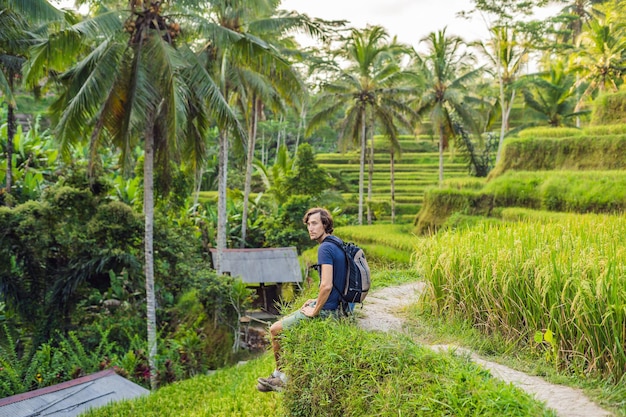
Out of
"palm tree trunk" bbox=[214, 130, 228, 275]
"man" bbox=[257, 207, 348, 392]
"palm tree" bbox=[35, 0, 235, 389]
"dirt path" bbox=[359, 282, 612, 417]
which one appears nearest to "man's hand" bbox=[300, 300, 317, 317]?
"man" bbox=[257, 207, 348, 392]

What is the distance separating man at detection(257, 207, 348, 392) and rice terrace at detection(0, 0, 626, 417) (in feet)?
0.42

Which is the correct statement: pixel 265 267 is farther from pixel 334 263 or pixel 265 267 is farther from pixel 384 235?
pixel 334 263

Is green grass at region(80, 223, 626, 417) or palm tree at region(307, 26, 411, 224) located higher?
palm tree at region(307, 26, 411, 224)

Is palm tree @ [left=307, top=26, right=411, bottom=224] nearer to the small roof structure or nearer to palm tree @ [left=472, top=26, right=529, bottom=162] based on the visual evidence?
palm tree @ [left=472, top=26, right=529, bottom=162]

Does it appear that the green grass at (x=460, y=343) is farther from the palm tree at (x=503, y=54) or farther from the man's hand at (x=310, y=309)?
the palm tree at (x=503, y=54)

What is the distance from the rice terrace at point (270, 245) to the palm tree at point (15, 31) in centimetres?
7

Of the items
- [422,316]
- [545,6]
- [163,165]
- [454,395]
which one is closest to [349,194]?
[545,6]

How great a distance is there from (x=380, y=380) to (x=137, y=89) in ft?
24.1

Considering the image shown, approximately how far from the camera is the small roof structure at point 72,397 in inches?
296

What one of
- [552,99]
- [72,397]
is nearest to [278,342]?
[72,397]

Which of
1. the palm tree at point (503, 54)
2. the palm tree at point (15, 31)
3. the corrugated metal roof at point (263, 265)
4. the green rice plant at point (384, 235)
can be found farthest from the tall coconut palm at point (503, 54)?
the palm tree at point (15, 31)

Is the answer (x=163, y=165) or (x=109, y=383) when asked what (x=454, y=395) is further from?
(x=163, y=165)

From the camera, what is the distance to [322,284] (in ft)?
14.6

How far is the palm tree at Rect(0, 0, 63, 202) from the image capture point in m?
10.5
